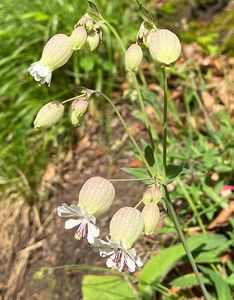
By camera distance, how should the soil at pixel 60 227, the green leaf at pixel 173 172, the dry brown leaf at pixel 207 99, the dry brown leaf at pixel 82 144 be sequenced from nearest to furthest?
the green leaf at pixel 173 172
the soil at pixel 60 227
the dry brown leaf at pixel 207 99
the dry brown leaf at pixel 82 144

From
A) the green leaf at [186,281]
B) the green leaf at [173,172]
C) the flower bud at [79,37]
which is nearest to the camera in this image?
the flower bud at [79,37]

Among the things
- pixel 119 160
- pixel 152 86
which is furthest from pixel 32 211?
pixel 152 86

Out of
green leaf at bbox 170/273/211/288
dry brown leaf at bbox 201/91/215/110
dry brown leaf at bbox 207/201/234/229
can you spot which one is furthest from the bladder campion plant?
dry brown leaf at bbox 201/91/215/110

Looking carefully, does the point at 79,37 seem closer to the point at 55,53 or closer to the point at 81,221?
the point at 55,53

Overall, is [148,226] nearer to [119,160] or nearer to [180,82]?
[119,160]

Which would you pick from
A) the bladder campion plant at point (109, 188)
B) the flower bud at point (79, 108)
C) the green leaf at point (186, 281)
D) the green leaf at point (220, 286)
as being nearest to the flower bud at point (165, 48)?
the bladder campion plant at point (109, 188)

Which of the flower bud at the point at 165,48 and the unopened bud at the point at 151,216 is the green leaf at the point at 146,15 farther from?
the unopened bud at the point at 151,216
